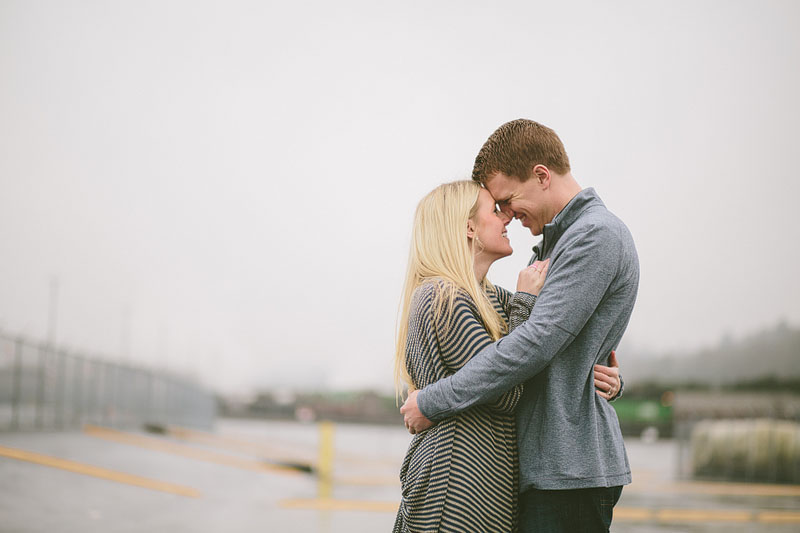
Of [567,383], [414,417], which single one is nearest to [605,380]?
[567,383]

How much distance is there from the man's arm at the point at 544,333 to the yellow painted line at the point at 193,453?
34.5 ft

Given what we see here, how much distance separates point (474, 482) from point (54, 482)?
308 inches

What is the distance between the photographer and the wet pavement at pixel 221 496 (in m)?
7.41

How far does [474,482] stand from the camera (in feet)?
7.64

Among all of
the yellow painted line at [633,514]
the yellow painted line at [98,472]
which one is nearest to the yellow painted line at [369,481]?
the yellow painted line at [98,472]

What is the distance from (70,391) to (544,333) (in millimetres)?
16969

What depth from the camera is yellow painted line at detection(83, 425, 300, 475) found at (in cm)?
1248

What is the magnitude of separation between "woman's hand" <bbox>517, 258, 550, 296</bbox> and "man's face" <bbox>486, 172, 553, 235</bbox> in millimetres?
206

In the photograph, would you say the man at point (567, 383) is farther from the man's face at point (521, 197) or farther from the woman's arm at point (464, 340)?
the man's face at point (521, 197)

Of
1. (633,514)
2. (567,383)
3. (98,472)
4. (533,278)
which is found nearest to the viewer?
(567,383)

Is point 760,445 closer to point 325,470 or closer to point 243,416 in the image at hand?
point 325,470

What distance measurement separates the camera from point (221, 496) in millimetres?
9164

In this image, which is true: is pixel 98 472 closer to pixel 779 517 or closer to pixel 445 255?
pixel 445 255

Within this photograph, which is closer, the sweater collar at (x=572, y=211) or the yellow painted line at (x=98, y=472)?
the sweater collar at (x=572, y=211)
